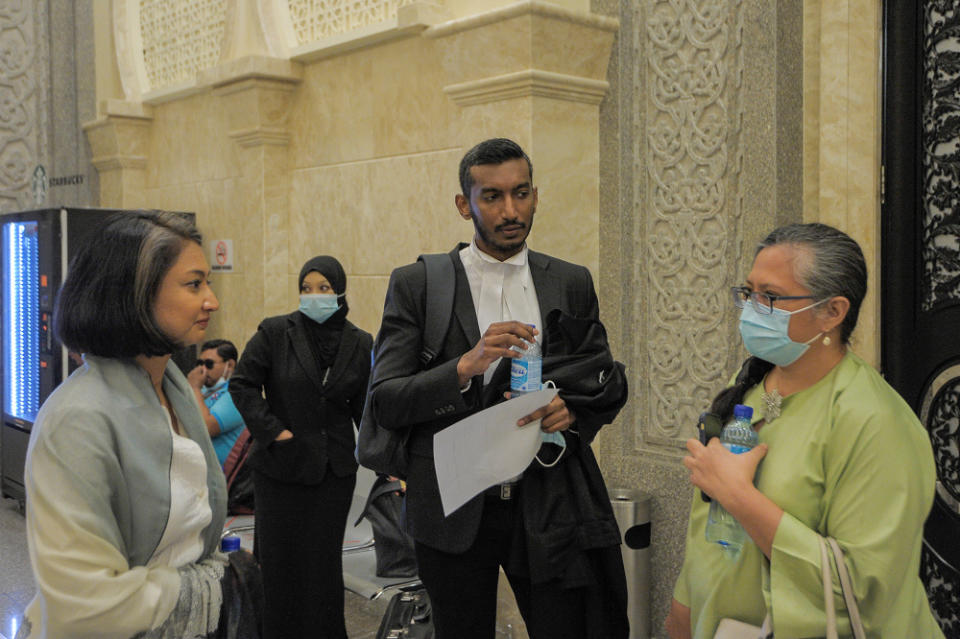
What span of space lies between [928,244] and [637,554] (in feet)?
5.26

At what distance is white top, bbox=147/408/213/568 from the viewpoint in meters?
1.68

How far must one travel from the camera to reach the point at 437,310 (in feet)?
7.18

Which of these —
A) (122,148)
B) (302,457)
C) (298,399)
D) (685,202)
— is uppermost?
(122,148)

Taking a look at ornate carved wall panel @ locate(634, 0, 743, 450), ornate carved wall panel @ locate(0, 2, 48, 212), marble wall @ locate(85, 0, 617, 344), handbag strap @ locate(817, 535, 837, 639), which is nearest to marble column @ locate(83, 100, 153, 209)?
marble wall @ locate(85, 0, 617, 344)

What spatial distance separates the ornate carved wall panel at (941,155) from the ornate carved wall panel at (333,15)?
255 centimetres

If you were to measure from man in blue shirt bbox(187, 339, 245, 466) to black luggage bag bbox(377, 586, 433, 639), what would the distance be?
1689 millimetres

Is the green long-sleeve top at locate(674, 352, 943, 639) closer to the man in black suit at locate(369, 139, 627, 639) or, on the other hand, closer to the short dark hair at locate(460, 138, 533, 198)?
the man in black suit at locate(369, 139, 627, 639)

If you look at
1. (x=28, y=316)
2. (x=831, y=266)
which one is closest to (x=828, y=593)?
(x=831, y=266)

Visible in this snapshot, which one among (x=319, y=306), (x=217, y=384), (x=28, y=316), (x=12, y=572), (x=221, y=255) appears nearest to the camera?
(x=319, y=306)

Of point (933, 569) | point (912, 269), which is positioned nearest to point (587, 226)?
point (912, 269)

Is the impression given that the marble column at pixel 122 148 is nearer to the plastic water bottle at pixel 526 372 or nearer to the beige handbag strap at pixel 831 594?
the plastic water bottle at pixel 526 372

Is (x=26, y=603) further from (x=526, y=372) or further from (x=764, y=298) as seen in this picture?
(x=764, y=298)

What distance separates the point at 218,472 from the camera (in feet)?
6.15

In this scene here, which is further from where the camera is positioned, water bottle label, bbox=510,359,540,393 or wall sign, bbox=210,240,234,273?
wall sign, bbox=210,240,234,273
